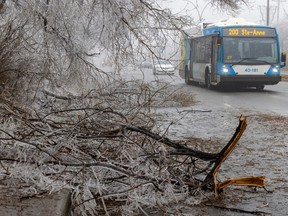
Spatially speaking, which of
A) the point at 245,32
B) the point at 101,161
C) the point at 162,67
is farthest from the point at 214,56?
the point at 101,161

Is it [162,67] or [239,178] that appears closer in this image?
[239,178]

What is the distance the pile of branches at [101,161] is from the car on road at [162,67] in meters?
4.10

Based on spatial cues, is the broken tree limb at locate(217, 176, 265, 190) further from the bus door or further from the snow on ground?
the bus door

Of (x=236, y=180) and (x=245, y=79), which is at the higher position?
(x=245, y=79)

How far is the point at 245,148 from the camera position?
893 centimetres

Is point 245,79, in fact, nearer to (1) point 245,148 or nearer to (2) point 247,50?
(2) point 247,50

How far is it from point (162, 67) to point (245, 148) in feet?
9.23

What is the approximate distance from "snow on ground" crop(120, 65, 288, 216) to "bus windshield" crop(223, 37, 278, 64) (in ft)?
22.6

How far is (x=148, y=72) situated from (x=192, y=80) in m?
17.9

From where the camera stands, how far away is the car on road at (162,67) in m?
10.5

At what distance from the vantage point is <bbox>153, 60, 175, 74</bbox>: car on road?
10549 millimetres

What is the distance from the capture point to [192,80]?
28.7 metres

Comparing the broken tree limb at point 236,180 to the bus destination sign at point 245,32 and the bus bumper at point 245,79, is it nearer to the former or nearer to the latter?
the bus bumper at point 245,79

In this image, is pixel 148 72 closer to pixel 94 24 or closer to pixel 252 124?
pixel 94 24
